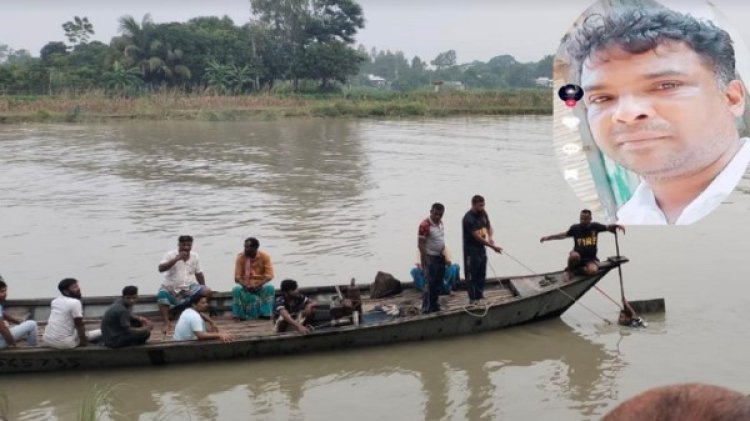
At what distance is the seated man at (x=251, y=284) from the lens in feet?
26.5

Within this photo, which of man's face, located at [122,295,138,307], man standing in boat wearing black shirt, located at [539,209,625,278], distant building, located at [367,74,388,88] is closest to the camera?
man's face, located at [122,295,138,307]

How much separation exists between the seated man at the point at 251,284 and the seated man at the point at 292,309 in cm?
21

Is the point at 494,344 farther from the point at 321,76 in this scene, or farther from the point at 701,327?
the point at 321,76

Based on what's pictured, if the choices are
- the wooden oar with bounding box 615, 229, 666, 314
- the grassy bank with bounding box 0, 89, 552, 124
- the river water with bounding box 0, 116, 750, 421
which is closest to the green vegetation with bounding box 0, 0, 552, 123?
the grassy bank with bounding box 0, 89, 552, 124

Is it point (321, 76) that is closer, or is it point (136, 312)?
point (136, 312)

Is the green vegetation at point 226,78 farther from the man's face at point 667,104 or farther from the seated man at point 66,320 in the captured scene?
the man's face at point 667,104

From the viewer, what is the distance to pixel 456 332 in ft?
26.6

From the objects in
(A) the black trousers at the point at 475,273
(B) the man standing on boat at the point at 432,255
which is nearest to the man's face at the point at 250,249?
(B) the man standing on boat at the point at 432,255

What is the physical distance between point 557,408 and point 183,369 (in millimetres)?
3345

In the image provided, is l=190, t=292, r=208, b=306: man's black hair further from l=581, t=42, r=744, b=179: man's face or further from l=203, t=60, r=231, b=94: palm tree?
l=203, t=60, r=231, b=94: palm tree

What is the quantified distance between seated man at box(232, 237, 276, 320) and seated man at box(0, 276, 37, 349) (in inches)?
75.8

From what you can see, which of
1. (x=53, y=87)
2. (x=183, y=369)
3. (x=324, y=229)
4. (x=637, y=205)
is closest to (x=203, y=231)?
(x=324, y=229)

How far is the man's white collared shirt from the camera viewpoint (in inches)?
94.2

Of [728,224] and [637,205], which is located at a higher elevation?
[637,205]
